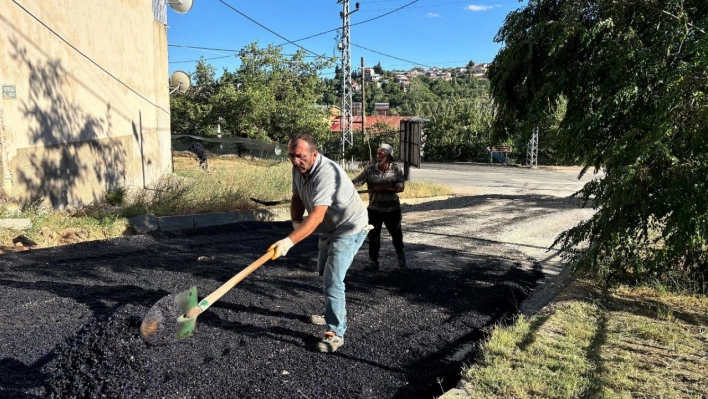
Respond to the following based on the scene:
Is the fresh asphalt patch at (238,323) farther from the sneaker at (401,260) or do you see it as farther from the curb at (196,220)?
the curb at (196,220)

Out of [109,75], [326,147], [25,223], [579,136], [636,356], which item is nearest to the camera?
[636,356]

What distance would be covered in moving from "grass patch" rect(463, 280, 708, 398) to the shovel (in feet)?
5.64

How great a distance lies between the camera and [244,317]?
446cm

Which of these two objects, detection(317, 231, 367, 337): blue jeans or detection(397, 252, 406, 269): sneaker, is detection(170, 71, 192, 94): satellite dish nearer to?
detection(397, 252, 406, 269): sneaker

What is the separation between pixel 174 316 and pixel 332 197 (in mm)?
1378

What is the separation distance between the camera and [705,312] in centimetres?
488

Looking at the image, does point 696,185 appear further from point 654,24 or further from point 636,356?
point 654,24

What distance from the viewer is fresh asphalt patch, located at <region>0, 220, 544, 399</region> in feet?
10.5

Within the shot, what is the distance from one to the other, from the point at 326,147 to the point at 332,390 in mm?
30795

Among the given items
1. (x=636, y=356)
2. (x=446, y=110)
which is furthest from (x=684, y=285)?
(x=446, y=110)

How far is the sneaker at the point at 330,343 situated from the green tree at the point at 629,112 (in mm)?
2835

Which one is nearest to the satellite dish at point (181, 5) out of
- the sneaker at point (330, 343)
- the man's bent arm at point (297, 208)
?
the man's bent arm at point (297, 208)

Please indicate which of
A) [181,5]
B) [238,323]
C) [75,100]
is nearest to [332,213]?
[238,323]

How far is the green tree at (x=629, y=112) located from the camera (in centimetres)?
439
